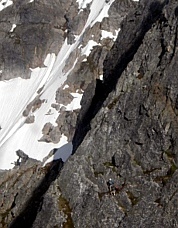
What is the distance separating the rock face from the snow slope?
5617 centimetres

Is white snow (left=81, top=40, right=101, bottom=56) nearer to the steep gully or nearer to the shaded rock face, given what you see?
the steep gully

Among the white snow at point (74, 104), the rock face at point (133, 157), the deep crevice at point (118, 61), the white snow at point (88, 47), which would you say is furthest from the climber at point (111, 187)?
the white snow at point (88, 47)

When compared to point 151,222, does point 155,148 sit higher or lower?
higher

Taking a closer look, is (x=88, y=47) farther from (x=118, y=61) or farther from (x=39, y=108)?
(x=118, y=61)

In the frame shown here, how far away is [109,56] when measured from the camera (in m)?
87.8

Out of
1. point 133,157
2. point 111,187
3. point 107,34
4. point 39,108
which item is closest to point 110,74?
point 133,157

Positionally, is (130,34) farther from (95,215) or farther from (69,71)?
(69,71)

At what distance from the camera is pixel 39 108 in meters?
162

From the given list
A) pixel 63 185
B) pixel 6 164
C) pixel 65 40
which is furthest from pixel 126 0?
pixel 63 185

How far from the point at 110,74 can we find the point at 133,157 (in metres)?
27.7

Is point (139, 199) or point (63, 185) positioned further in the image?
point (63, 185)

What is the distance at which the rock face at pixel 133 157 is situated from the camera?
49000mm

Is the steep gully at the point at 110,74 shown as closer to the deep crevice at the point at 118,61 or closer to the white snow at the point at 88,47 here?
the deep crevice at the point at 118,61

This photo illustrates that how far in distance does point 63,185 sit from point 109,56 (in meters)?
37.1
